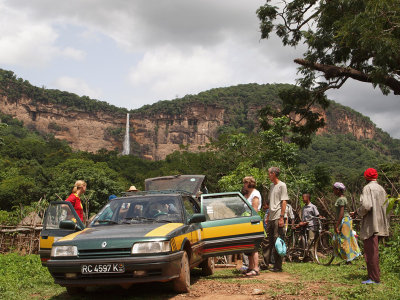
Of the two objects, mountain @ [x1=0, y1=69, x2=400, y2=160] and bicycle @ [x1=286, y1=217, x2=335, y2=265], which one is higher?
mountain @ [x1=0, y1=69, x2=400, y2=160]

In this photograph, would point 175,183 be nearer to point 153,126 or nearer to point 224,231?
point 224,231

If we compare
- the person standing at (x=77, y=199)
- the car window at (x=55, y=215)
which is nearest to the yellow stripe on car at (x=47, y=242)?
the car window at (x=55, y=215)

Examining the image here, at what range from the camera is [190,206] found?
270 inches

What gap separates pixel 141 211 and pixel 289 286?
2296mm

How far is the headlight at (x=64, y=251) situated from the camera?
493 cm

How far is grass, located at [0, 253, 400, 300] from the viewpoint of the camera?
5.28 meters

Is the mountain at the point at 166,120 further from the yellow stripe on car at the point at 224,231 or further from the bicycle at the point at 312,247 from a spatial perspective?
the yellow stripe on car at the point at 224,231

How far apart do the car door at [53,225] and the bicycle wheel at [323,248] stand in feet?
17.5

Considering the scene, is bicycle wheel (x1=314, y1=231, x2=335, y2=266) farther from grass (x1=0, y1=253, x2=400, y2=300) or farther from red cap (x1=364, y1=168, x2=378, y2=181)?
red cap (x1=364, y1=168, x2=378, y2=181)

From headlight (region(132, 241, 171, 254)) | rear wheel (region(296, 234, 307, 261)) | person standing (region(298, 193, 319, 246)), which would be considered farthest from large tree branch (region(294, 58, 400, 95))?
headlight (region(132, 241, 171, 254))

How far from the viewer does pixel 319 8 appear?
46.4ft

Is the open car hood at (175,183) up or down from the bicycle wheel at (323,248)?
up

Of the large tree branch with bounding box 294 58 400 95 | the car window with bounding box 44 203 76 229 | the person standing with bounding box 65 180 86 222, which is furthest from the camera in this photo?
the large tree branch with bounding box 294 58 400 95

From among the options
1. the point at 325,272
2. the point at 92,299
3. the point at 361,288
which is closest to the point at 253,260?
the point at 325,272
